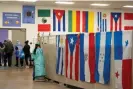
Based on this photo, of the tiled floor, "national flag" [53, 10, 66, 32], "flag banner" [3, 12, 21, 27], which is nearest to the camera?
the tiled floor

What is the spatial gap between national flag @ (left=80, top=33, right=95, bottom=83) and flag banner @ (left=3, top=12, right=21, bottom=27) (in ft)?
42.7

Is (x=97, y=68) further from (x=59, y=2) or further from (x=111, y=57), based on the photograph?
(x=59, y=2)

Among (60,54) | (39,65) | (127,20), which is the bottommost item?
(39,65)

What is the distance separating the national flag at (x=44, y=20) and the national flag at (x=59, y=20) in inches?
17.5

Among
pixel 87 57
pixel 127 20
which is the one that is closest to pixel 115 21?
pixel 127 20

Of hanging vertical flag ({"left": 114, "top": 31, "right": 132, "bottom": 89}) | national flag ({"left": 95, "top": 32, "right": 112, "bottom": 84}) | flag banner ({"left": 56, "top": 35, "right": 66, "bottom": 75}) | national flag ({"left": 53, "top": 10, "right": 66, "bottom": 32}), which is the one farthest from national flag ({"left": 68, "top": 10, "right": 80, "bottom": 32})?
hanging vertical flag ({"left": 114, "top": 31, "right": 132, "bottom": 89})

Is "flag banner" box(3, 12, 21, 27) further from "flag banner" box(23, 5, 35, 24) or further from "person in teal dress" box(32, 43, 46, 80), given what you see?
"person in teal dress" box(32, 43, 46, 80)

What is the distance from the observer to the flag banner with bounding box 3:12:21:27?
21250mm

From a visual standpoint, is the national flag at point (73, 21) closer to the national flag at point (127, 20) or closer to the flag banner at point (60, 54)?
the national flag at point (127, 20)

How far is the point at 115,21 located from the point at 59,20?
4.53 meters

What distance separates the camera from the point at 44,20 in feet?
71.1

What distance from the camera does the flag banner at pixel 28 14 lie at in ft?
70.8

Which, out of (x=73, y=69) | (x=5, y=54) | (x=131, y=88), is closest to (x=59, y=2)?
(x=5, y=54)

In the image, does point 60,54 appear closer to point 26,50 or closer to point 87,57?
point 87,57
